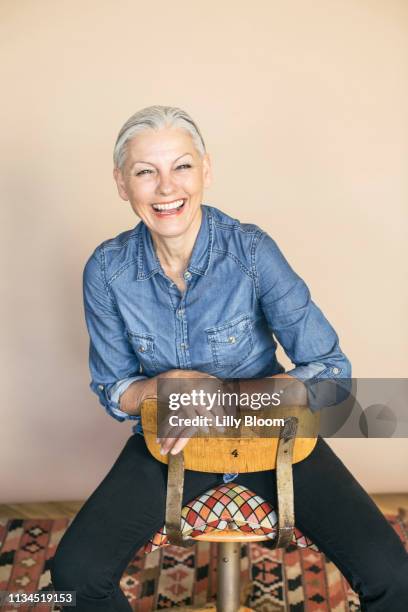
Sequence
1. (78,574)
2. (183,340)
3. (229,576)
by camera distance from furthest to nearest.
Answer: (229,576), (183,340), (78,574)

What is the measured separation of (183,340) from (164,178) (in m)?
0.46

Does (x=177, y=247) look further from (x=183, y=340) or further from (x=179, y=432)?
(x=179, y=432)

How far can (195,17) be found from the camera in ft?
8.62

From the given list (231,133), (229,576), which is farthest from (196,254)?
(229,576)

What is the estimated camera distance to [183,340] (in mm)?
2107

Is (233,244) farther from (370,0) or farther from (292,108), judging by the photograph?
(370,0)

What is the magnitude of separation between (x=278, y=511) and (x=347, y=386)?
37 centimetres

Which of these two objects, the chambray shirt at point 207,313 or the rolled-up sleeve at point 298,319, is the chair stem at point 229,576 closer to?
the chambray shirt at point 207,313

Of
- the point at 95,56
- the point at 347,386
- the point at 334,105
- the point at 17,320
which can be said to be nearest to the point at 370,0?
the point at 334,105

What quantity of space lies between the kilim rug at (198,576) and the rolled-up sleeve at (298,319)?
82cm

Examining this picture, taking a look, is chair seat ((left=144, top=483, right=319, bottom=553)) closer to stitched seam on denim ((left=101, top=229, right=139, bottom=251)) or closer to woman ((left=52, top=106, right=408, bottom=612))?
woman ((left=52, top=106, right=408, bottom=612))

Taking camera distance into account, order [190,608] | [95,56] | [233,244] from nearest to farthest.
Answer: [233,244] → [190,608] → [95,56]

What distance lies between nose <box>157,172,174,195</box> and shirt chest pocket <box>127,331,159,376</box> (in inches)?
16.4

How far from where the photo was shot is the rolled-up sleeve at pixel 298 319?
6.62 ft
